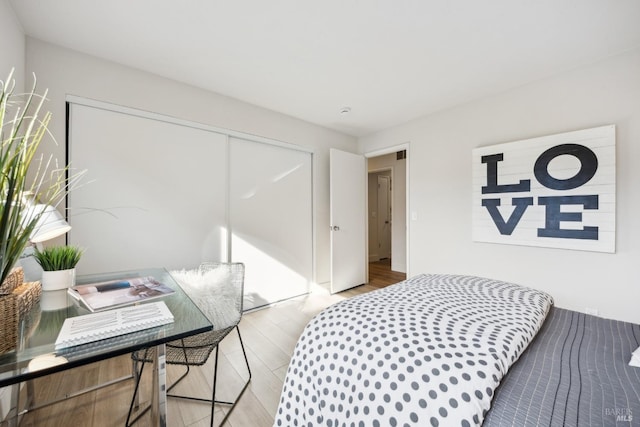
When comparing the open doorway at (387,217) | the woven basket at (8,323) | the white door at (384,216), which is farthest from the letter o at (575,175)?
the white door at (384,216)

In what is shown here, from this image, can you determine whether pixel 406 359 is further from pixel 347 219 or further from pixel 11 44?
pixel 347 219

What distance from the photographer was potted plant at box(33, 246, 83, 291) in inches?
50.8

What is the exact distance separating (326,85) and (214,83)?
1.08 m

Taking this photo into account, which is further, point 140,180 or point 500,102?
point 500,102

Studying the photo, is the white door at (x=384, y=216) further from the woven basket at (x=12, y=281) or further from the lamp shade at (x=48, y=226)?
the woven basket at (x=12, y=281)

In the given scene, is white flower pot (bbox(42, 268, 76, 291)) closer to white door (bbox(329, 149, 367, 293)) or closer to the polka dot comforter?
the polka dot comforter

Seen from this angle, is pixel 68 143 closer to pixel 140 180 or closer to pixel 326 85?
pixel 140 180

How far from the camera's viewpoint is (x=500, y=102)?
2658mm

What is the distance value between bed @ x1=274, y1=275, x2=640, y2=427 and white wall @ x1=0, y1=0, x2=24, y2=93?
2.33 m

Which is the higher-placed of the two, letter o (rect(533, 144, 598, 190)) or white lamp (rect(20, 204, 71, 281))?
letter o (rect(533, 144, 598, 190))

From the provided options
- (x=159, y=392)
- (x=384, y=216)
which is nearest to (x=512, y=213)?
(x=159, y=392)

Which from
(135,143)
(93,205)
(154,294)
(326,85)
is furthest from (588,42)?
(93,205)

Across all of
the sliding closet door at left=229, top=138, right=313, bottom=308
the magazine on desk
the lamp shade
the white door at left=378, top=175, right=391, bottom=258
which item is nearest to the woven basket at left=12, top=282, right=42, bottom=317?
the magazine on desk

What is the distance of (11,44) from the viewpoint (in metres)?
1.61
